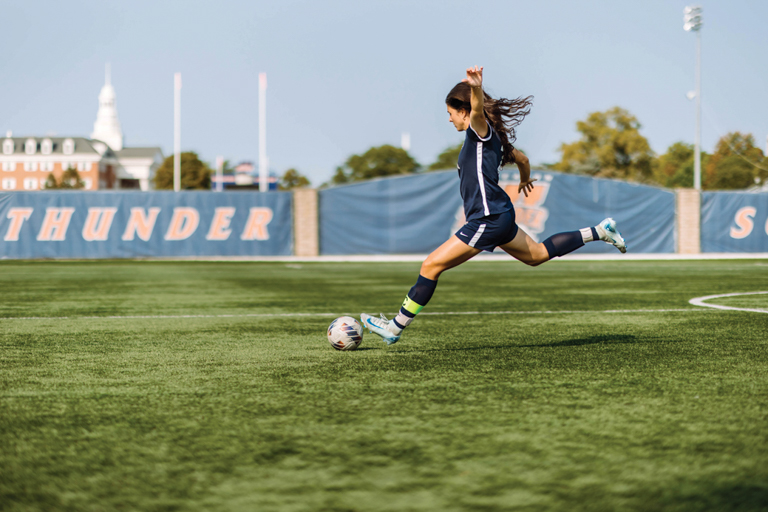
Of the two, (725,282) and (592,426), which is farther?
(725,282)

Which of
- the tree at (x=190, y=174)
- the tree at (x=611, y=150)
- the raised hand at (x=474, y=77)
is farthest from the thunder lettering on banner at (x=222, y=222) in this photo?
the tree at (x=190, y=174)

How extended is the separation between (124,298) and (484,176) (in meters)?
7.23

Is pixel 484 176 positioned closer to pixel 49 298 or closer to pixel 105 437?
pixel 105 437

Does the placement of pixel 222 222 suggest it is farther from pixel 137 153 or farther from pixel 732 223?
pixel 137 153

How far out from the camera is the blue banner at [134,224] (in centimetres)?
2806

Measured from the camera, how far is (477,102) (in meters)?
5.12

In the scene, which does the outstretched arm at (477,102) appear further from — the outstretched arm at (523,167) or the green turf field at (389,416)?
A: the green turf field at (389,416)

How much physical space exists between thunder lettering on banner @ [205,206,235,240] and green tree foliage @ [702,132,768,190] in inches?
2082

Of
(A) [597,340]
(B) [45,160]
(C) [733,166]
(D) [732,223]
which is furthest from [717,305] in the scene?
(B) [45,160]

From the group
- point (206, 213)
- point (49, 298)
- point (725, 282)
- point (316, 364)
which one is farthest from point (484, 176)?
point (206, 213)

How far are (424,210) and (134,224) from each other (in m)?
10.6

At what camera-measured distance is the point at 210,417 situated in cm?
349

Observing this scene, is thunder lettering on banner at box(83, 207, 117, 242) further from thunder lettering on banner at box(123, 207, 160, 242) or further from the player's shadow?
the player's shadow

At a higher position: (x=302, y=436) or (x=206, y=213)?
(x=206, y=213)
